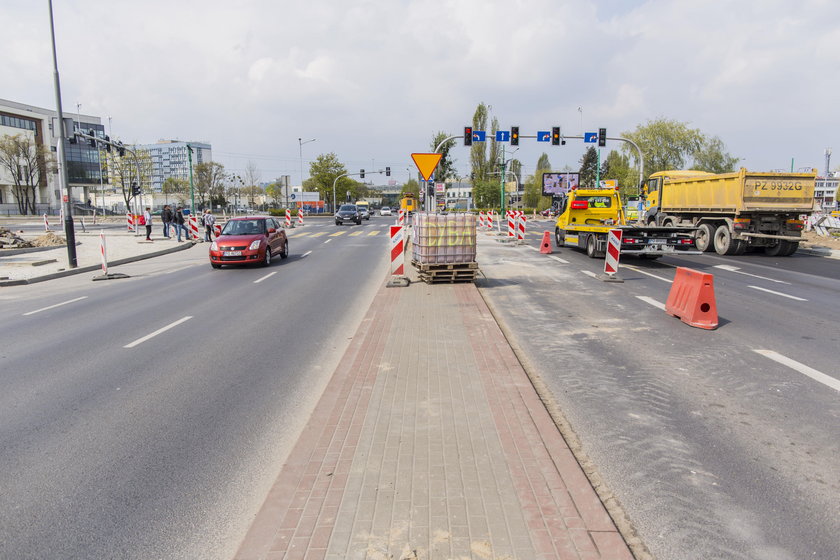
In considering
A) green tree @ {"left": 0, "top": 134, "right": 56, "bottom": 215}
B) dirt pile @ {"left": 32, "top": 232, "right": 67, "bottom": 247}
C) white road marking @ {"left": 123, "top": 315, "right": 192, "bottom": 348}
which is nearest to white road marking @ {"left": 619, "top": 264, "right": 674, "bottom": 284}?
white road marking @ {"left": 123, "top": 315, "right": 192, "bottom": 348}

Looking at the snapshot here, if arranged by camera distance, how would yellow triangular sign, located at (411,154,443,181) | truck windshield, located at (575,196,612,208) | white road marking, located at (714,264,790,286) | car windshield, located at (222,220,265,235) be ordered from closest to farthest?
yellow triangular sign, located at (411,154,443,181), white road marking, located at (714,264,790,286), car windshield, located at (222,220,265,235), truck windshield, located at (575,196,612,208)

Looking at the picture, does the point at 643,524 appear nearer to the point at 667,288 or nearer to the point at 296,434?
the point at 296,434

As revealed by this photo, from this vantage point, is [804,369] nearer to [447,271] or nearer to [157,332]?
[447,271]

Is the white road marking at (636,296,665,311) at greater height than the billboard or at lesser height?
lesser

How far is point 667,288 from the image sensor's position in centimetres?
1216

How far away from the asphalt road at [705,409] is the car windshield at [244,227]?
982cm

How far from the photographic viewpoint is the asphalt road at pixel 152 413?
3.26 m

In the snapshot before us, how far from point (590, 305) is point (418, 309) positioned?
135 inches

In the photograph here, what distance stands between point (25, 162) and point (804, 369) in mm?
88246

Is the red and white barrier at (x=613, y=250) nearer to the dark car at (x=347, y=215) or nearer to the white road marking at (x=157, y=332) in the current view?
Result: the white road marking at (x=157, y=332)

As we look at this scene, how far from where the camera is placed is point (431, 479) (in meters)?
3.52

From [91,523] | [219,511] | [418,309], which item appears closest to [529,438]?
[219,511]

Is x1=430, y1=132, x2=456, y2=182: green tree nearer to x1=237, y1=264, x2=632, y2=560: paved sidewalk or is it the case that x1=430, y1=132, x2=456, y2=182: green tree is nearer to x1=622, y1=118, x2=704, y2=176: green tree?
x1=622, y1=118, x2=704, y2=176: green tree

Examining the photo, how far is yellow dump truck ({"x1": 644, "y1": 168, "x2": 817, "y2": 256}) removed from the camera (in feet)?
59.3
